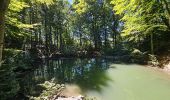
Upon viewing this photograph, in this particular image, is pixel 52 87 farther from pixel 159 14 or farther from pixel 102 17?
pixel 102 17

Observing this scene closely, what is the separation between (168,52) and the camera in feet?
73.2

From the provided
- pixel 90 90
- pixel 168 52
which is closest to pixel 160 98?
pixel 90 90

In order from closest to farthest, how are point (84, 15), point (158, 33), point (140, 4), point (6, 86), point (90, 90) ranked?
1. point (6, 86)
2. point (140, 4)
3. point (90, 90)
4. point (158, 33)
5. point (84, 15)

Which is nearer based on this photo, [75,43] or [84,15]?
[84,15]

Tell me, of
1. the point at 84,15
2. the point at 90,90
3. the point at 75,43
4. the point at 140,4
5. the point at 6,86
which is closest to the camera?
the point at 6,86

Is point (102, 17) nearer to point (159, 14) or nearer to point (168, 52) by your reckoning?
point (168, 52)

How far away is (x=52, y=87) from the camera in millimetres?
11617

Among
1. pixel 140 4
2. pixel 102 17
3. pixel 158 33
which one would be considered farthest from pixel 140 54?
pixel 102 17

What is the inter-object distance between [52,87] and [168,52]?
1442 centimetres

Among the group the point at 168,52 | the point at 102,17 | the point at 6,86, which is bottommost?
the point at 6,86

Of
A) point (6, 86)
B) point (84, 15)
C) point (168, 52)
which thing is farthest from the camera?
point (84, 15)

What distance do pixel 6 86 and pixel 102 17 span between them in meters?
32.4

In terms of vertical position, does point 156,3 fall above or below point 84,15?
below

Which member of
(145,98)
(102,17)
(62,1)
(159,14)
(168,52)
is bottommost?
(145,98)
